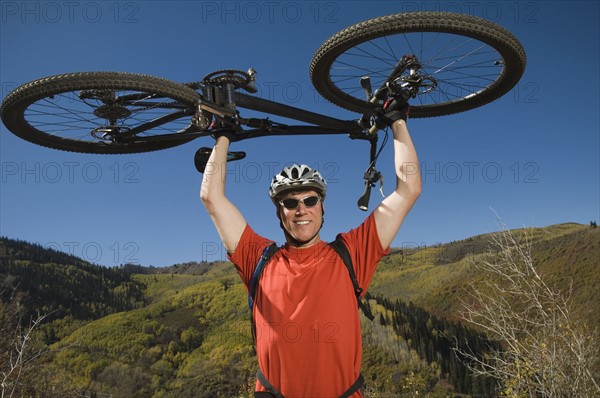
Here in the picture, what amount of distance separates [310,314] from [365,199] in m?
1.78

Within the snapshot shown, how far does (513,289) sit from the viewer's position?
1038 cm

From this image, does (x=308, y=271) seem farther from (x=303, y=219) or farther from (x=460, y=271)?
(x=460, y=271)

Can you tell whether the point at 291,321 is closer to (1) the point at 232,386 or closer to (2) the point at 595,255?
(1) the point at 232,386

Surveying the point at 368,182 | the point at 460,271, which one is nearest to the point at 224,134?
the point at 368,182

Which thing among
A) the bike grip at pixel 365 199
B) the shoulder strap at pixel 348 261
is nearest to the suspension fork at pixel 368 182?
the bike grip at pixel 365 199

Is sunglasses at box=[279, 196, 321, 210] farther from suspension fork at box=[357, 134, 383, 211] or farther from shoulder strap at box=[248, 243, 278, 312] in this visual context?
suspension fork at box=[357, 134, 383, 211]

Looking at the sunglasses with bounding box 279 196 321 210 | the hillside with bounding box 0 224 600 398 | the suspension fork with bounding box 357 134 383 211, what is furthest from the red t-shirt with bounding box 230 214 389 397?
the hillside with bounding box 0 224 600 398

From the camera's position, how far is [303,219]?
2.61 meters

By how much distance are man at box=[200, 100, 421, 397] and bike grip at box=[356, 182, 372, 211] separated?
3.20 feet

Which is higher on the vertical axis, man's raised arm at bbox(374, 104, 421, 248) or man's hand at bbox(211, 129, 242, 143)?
man's hand at bbox(211, 129, 242, 143)

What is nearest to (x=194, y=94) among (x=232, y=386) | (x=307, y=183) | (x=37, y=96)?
(x=37, y=96)

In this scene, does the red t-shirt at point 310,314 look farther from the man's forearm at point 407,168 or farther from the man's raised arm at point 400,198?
the man's forearm at point 407,168

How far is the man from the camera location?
84.8 inches

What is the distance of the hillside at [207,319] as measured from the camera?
38.7 meters
